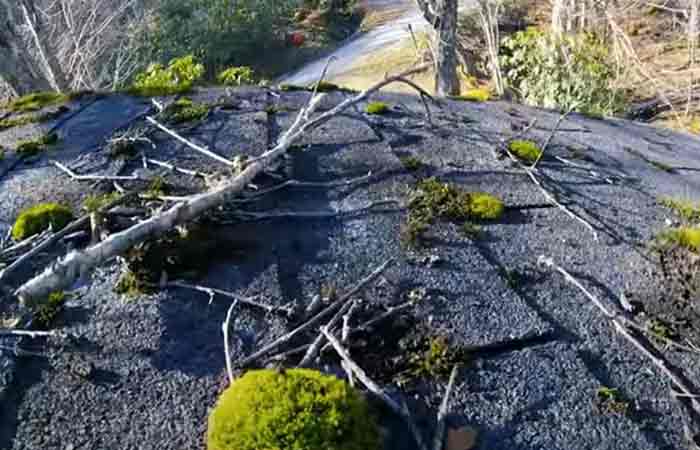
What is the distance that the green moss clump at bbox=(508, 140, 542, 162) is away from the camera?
2814 millimetres

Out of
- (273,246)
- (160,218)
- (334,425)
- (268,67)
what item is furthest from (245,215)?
(268,67)

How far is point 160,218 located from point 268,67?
16.3 meters

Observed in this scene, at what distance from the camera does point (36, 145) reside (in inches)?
109

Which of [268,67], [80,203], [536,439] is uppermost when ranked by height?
[80,203]

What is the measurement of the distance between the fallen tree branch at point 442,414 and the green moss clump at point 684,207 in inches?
55.4

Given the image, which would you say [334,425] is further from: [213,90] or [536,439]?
[213,90]

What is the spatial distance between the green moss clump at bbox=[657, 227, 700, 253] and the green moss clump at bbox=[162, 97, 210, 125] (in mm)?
1973

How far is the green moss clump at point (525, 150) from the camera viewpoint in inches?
111

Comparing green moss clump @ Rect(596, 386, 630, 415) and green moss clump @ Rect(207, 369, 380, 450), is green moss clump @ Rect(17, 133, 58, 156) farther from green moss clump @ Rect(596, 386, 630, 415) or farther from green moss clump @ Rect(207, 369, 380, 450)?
green moss clump @ Rect(596, 386, 630, 415)

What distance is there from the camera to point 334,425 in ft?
4.27

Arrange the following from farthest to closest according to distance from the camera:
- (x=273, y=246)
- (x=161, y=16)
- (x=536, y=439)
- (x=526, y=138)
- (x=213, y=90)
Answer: (x=161, y=16) < (x=213, y=90) < (x=526, y=138) < (x=273, y=246) < (x=536, y=439)

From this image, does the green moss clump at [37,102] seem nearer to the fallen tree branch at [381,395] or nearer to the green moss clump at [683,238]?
the fallen tree branch at [381,395]

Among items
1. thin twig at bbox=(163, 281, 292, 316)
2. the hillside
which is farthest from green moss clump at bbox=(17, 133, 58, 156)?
thin twig at bbox=(163, 281, 292, 316)

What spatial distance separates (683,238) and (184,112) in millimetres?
2138
